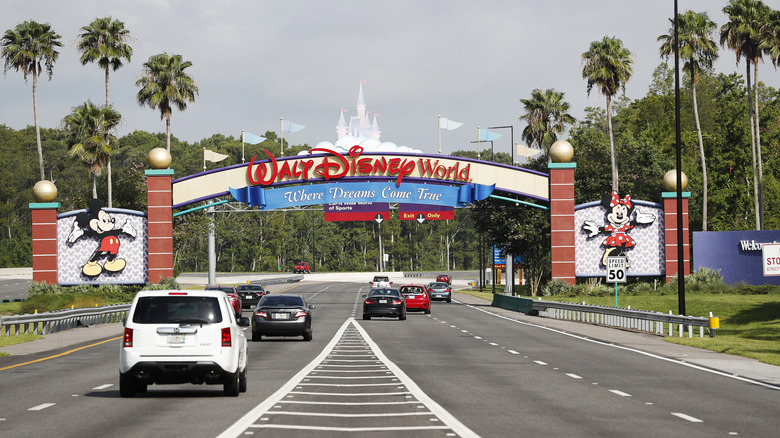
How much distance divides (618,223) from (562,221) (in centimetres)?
347

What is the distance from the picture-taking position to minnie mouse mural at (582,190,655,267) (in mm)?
59375

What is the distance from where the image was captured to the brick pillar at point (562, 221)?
58.9 meters

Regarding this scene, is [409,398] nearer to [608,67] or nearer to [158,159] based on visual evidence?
[158,159]

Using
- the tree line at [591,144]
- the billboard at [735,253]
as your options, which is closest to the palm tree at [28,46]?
the tree line at [591,144]

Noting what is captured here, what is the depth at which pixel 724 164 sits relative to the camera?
91812 millimetres

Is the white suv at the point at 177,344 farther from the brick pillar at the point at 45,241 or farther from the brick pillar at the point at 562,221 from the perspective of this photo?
the brick pillar at the point at 562,221

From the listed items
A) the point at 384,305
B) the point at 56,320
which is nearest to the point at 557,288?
the point at 384,305

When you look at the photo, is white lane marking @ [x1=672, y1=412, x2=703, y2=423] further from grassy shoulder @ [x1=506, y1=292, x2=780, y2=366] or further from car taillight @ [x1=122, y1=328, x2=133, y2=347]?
grassy shoulder @ [x1=506, y1=292, x2=780, y2=366]

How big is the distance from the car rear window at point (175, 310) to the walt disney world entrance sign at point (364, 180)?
44.6 m

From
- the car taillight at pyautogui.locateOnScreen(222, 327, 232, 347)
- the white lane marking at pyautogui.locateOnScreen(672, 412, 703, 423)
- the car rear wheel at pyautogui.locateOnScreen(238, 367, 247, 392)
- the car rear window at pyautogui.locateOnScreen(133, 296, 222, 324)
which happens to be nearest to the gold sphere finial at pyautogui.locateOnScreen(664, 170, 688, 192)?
the car rear wheel at pyautogui.locateOnScreen(238, 367, 247, 392)

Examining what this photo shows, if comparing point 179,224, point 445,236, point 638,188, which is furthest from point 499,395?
point 445,236

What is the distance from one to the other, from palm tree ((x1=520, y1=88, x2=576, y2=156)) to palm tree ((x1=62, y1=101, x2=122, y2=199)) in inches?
1273

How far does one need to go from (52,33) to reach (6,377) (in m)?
59.1

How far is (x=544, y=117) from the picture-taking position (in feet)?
270
